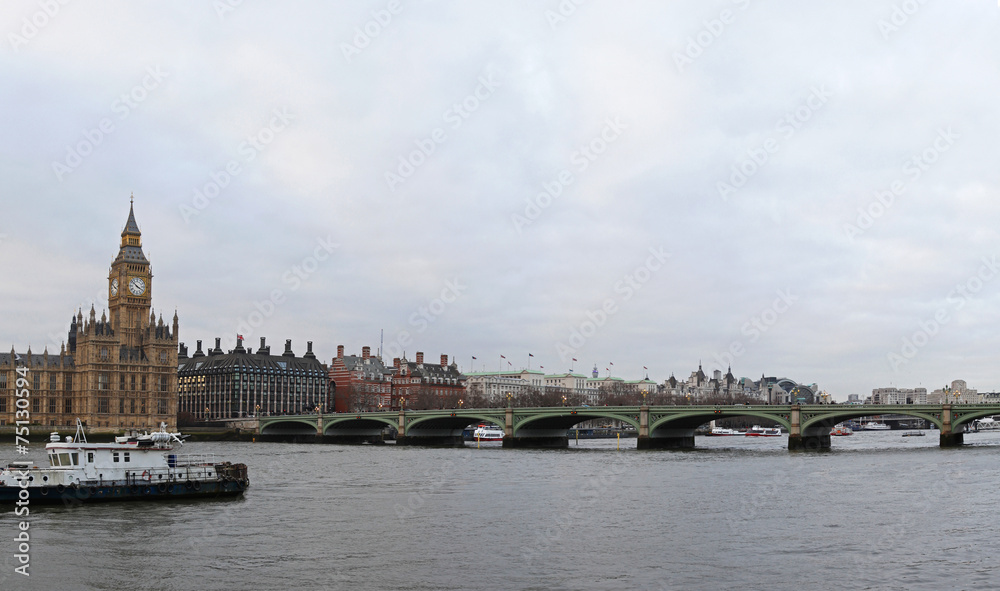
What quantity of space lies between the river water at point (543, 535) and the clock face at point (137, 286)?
121m

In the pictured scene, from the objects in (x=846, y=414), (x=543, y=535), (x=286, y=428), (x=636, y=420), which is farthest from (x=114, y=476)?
(x=286, y=428)

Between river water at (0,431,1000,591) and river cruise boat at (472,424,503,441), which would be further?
river cruise boat at (472,424,503,441)

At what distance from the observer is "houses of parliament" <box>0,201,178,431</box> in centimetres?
15912

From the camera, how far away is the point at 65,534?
37.5m

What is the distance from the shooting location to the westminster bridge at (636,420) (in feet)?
305

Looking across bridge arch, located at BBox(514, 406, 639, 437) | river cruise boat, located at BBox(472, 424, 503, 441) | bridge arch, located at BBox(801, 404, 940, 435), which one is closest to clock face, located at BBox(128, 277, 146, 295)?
river cruise boat, located at BBox(472, 424, 503, 441)

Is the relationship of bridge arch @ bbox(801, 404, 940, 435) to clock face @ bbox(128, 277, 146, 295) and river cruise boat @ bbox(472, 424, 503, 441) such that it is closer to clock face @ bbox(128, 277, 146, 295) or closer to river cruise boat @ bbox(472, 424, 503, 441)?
river cruise boat @ bbox(472, 424, 503, 441)

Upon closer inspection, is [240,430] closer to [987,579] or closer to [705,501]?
[705,501]

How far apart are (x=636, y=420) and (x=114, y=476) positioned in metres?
67.0

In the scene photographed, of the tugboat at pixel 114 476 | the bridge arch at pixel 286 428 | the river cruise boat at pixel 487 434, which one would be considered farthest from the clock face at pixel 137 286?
the tugboat at pixel 114 476

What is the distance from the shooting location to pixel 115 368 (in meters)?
165

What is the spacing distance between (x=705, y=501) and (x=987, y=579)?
2056cm

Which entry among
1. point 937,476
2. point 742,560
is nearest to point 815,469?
point 937,476

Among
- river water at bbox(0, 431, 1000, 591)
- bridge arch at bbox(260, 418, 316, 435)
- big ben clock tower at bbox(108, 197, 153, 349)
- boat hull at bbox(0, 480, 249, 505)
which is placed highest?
big ben clock tower at bbox(108, 197, 153, 349)
